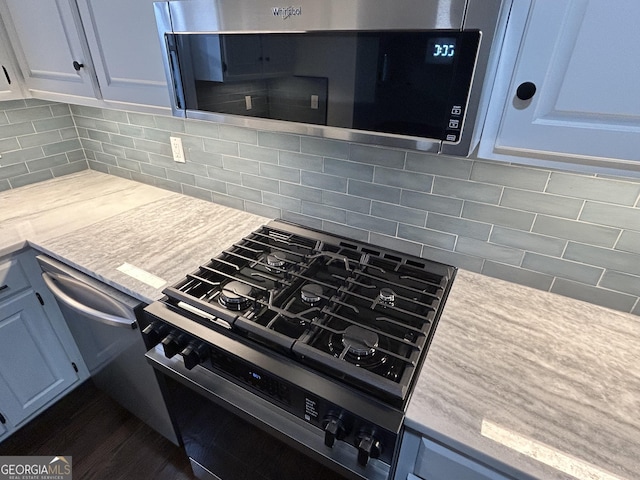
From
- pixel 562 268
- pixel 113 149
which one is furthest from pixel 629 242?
pixel 113 149

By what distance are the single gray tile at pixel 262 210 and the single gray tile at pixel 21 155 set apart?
1.26 m

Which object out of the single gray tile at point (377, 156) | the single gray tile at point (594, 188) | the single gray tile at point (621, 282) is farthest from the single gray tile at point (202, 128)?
the single gray tile at point (621, 282)

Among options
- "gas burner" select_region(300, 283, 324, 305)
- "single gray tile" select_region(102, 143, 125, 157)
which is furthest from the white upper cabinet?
"single gray tile" select_region(102, 143, 125, 157)

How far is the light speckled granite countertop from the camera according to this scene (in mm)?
682

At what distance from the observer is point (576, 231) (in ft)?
3.27

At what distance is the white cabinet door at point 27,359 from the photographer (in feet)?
4.59

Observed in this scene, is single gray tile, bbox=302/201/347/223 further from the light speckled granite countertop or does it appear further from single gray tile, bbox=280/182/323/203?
the light speckled granite countertop

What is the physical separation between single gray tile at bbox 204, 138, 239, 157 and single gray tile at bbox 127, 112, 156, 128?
342mm

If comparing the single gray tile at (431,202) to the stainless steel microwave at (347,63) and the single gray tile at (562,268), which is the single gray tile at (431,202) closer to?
the single gray tile at (562,268)

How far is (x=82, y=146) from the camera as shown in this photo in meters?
2.05

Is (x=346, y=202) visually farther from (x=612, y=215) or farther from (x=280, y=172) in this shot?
(x=612, y=215)

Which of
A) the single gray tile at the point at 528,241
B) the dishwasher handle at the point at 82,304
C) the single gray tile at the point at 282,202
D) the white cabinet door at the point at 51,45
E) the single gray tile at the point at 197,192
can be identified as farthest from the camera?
the single gray tile at the point at 197,192

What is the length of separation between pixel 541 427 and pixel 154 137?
1856mm

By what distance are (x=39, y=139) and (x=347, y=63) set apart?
194cm
